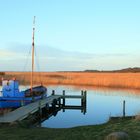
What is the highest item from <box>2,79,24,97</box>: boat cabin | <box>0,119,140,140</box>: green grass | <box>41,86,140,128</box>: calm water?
<box>2,79,24,97</box>: boat cabin

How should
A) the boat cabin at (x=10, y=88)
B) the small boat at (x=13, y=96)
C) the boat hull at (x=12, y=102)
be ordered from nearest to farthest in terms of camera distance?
1. the boat hull at (x=12, y=102)
2. the small boat at (x=13, y=96)
3. the boat cabin at (x=10, y=88)

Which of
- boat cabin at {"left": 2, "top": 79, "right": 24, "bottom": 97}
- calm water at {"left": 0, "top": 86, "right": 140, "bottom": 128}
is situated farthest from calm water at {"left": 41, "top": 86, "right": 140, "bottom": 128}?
boat cabin at {"left": 2, "top": 79, "right": 24, "bottom": 97}

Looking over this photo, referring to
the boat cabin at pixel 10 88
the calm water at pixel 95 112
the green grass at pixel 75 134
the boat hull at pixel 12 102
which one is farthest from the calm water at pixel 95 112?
the green grass at pixel 75 134

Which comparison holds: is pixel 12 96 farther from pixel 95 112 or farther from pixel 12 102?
pixel 95 112

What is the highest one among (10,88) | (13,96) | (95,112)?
(10,88)

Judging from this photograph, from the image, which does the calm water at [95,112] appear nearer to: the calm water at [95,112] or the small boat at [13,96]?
the calm water at [95,112]

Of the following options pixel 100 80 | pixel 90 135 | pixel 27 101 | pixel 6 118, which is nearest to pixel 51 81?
pixel 100 80

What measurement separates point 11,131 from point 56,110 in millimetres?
18395

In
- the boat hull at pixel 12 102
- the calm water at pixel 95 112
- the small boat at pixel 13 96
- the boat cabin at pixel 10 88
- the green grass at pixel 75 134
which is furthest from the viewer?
the boat cabin at pixel 10 88

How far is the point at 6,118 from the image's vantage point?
21.9 metres

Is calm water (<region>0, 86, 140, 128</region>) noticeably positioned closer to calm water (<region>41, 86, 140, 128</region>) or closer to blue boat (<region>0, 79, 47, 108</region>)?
calm water (<region>41, 86, 140, 128</region>)

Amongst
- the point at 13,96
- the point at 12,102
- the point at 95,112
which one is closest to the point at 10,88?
the point at 13,96

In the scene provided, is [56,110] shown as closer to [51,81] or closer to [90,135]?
[90,135]

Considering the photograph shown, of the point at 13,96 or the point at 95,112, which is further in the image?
the point at 95,112
